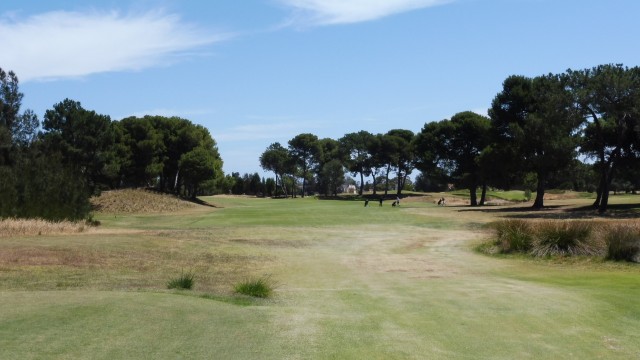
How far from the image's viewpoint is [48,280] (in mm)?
14203

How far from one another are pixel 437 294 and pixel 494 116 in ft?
172

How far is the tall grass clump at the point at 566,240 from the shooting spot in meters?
22.1

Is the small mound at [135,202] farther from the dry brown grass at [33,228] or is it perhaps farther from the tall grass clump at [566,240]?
the tall grass clump at [566,240]

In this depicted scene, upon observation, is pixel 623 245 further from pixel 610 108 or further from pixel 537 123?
pixel 537 123

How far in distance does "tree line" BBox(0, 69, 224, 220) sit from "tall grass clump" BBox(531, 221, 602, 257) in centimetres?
2399

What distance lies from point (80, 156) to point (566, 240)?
51.5 meters

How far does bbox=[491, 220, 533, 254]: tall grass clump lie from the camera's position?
79.5 feet

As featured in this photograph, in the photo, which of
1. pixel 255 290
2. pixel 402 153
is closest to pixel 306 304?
pixel 255 290

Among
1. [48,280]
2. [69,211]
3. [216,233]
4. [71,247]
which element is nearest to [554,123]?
[216,233]

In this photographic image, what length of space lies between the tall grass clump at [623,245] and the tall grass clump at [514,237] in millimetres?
3243

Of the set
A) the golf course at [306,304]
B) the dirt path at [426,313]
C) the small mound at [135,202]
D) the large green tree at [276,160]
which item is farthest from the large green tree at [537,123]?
the large green tree at [276,160]

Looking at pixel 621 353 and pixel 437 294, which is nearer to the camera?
pixel 621 353

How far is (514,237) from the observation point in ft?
80.8

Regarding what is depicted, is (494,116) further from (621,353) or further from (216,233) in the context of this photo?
(621,353)
